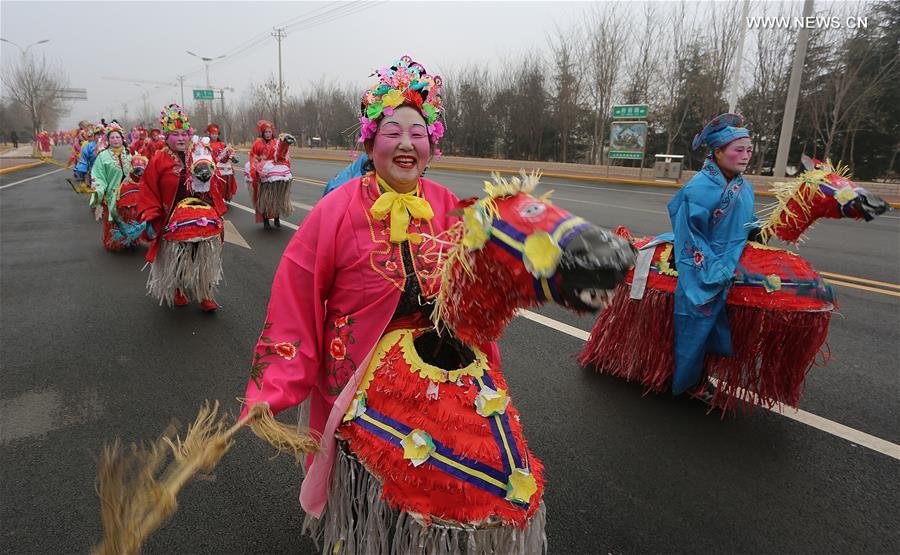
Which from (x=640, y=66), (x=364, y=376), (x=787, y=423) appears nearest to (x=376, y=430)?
(x=364, y=376)

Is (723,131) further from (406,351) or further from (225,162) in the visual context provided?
(225,162)

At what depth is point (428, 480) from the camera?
58.3 inches

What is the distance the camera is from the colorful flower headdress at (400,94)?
1882mm

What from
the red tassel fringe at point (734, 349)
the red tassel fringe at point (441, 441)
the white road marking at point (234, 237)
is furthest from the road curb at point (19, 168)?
the red tassel fringe at point (441, 441)

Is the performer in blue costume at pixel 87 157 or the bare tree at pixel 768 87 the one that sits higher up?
the bare tree at pixel 768 87

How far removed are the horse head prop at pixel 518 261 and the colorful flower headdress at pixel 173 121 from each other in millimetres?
4541

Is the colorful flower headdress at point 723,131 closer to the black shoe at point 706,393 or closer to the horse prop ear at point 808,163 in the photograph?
the horse prop ear at point 808,163

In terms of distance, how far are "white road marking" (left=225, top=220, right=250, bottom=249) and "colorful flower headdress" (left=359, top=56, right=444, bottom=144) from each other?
7.19 m

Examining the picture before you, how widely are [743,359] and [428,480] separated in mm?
2703

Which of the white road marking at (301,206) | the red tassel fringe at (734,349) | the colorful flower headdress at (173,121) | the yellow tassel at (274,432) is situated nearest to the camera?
the yellow tassel at (274,432)

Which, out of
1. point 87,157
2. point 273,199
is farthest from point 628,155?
point 87,157

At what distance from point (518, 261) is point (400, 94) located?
3.02ft

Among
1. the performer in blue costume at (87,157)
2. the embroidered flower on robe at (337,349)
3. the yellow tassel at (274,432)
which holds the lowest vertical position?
the yellow tassel at (274,432)

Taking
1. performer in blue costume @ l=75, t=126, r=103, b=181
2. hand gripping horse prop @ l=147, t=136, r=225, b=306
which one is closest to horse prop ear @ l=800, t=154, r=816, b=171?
hand gripping horse prop @ l=147, t=136, r=225, b=306
